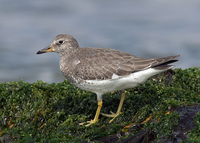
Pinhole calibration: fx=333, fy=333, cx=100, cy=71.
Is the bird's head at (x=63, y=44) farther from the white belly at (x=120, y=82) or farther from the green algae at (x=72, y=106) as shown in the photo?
the white belly at (x=120, y=82)

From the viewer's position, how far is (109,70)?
24.1 feet

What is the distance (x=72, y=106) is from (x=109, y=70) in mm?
1272

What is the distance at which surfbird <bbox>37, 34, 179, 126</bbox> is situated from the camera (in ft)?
23.8

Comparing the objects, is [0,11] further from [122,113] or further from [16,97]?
[122,113]

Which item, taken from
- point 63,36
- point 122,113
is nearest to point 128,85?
point 122,113

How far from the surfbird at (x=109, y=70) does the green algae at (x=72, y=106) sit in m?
0.38

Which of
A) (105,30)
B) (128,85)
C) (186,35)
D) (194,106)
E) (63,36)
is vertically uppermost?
(105,30)

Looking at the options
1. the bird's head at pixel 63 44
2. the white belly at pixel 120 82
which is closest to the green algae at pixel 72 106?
the white belly at pixel 120 82

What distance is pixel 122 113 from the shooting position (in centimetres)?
717

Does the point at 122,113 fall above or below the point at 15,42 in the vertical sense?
below

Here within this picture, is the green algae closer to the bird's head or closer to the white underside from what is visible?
the white underside

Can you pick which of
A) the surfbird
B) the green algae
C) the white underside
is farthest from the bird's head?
the white underside

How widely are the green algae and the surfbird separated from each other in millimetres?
379

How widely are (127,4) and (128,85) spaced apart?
12013 mm
